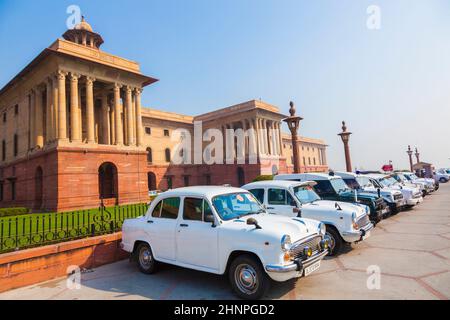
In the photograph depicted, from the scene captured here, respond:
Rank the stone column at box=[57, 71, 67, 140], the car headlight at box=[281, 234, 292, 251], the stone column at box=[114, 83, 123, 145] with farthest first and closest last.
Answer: the stone column at box=[114, 83, 123, 145] < the stone column at box=[57, 71, 67, 140] < the car headlight at box=[281, 234, 292, 251]

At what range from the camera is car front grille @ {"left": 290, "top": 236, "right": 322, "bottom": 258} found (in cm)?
458

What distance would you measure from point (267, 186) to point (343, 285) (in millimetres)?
3638

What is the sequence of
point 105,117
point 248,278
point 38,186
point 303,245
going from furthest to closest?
1. point 105,117
2. point 38,186
3. point 303,245
4. point 248,278

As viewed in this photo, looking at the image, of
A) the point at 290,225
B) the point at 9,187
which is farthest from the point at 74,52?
the point at 290,225

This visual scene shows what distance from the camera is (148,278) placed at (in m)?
6.05

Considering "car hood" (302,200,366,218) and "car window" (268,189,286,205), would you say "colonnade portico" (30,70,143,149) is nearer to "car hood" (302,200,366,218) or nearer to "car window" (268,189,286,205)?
"car window" (268,189,286,205)

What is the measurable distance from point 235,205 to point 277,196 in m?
2.52

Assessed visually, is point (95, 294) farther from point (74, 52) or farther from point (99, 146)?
point (74, 52)

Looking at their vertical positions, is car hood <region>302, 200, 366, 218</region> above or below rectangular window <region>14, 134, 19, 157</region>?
below

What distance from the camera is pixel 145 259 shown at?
6.43 metres

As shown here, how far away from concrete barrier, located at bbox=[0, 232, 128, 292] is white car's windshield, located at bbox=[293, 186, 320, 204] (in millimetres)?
5403

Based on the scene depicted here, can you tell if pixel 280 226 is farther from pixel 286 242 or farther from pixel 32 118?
pixel 32 118

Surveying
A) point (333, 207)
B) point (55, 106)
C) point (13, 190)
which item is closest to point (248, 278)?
point (333, 207)

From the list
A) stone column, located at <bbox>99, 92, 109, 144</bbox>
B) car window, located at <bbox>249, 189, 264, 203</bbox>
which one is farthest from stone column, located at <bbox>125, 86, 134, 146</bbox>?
car window, located at <bbox>249, 189, 264, 203</bbox>
